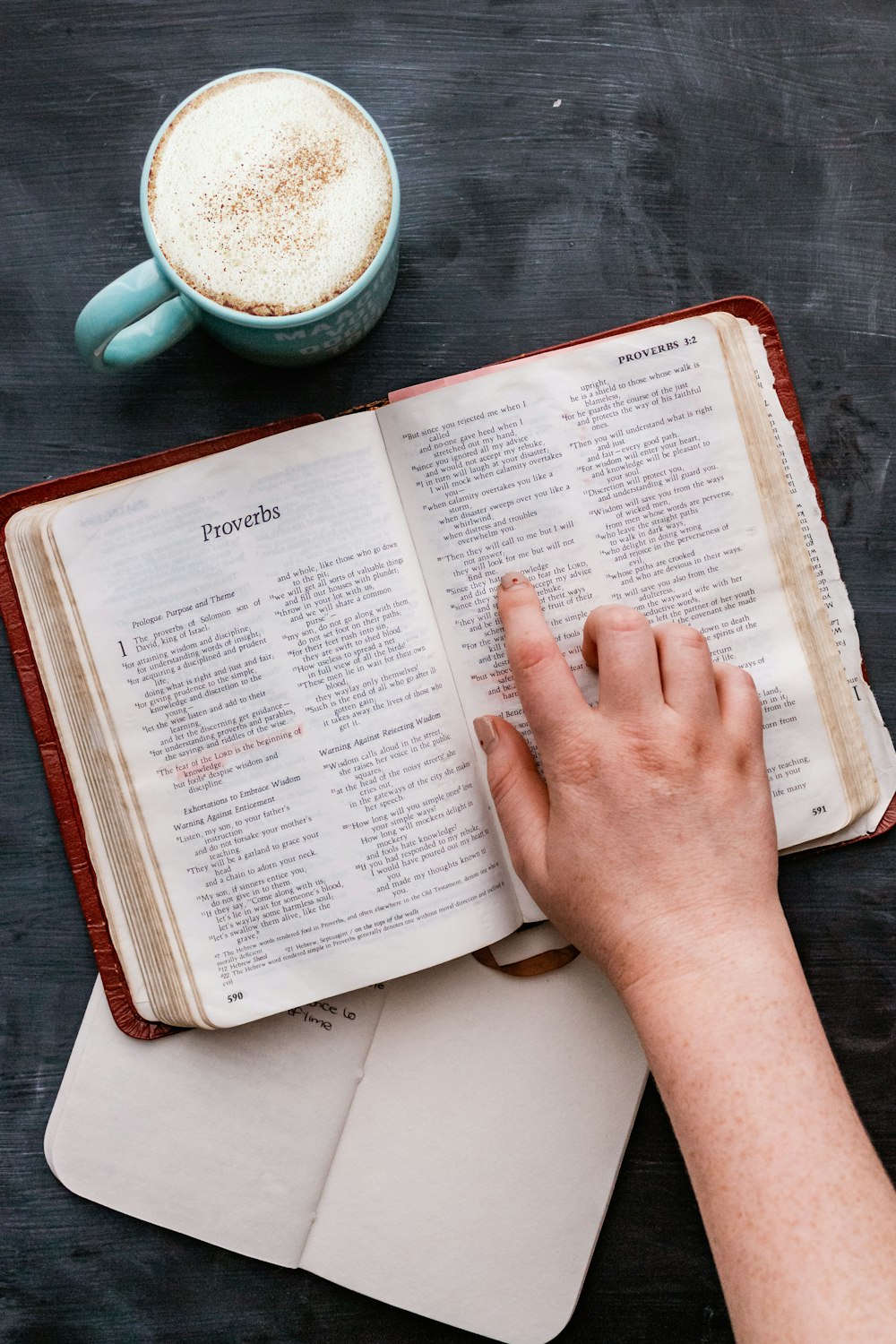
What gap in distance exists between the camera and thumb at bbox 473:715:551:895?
0.54 metres

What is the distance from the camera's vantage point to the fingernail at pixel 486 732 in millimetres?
564

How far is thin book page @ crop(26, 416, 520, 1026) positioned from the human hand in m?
0.06

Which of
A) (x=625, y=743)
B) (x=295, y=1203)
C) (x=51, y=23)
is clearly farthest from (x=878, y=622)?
(x=51, y=23)

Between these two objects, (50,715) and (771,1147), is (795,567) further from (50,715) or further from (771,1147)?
(50,715)

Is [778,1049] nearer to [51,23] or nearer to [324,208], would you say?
[324,208]

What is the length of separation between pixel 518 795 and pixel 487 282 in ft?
1.12

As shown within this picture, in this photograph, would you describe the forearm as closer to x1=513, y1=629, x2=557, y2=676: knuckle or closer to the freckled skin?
the freckled skin

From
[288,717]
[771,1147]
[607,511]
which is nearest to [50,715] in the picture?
[288,717]

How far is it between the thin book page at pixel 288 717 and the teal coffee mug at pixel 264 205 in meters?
0.11

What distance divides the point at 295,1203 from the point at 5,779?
0.35 meters

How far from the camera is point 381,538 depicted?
22.7 inches

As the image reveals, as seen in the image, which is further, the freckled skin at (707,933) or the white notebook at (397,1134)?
the white notebook at (397,1134)

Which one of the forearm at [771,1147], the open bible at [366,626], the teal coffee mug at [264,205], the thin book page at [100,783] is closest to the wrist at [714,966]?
the forearm at [771,1147]

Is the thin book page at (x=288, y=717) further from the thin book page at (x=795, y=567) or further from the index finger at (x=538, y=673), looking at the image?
the thin book page at (x=795, y=567)
